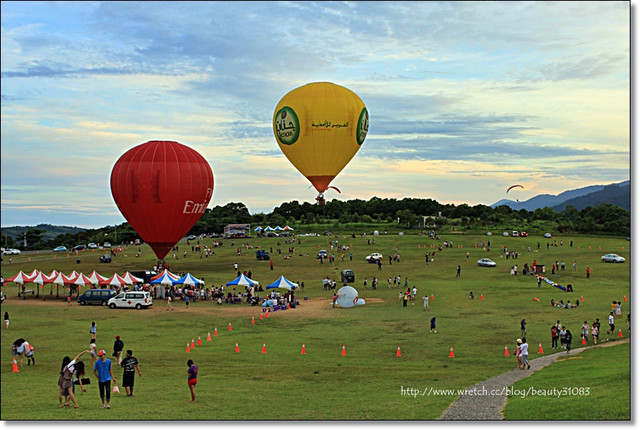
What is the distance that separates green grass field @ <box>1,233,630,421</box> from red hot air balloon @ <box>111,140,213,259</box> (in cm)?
914

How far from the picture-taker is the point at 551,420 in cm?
2084

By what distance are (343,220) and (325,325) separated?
322ft

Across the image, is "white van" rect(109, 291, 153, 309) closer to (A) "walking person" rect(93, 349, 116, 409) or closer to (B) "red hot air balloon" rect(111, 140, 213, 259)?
(B) "red hot air balloon" rect(111, 140, 213, 259)

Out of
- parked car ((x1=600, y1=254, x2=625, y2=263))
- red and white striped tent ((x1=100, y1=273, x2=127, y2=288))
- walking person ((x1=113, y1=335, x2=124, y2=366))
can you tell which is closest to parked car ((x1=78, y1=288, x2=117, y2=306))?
red and white striped tent ((x1=100, y1=273, x2=127, y2=288))

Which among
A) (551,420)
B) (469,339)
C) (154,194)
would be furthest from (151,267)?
(551,420)

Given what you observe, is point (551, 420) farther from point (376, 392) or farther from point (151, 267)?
point (151, 267)

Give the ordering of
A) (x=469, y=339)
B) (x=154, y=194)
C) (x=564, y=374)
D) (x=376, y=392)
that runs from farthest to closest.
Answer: (x=154, y=194), (x=469, y=339), (x=564, y=374), (x=376, y=392)

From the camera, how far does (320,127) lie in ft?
197

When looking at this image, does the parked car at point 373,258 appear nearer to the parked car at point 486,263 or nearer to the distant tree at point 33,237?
the parked car at point 486,263

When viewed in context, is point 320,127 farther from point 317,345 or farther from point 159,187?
point 317,345

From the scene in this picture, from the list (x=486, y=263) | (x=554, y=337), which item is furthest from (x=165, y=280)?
(x=486, y=263)

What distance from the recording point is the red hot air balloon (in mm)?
58812

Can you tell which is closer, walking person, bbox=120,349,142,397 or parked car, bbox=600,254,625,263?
walking person, bbox=120,349,142,397

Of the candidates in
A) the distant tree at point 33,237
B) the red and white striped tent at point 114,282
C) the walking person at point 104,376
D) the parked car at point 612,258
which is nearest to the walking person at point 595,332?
the walking person at point 104,376
